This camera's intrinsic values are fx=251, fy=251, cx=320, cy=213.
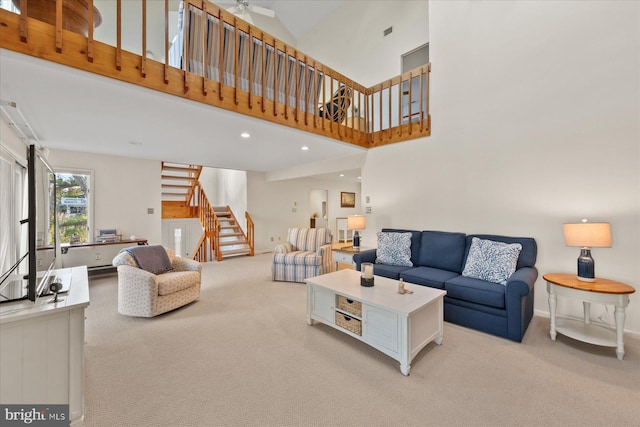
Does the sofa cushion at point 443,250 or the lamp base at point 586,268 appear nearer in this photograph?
the lamp base at point 586,268

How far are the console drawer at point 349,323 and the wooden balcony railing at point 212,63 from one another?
249 cm

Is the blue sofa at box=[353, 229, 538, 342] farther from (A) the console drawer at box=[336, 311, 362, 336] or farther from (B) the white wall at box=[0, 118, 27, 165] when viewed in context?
(B) the white wall at box=[0, 118, 27, 165]

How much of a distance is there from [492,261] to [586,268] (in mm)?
725

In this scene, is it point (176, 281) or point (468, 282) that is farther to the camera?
point (176, 281)

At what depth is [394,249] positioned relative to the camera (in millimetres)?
3680

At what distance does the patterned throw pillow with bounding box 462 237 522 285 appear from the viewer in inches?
107

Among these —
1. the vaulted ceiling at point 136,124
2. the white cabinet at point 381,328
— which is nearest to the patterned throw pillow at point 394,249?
the white cabinet at point 381,328

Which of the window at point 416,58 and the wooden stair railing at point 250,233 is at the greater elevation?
the window at point 416,58

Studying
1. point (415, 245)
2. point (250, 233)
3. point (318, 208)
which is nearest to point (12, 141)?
point (250, 233)

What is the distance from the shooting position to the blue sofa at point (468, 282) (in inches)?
93.9

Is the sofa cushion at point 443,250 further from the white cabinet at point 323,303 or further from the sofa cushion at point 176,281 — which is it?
the sofa cushion at point 176,281

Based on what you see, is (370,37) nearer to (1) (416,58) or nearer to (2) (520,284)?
(1) (416,58)

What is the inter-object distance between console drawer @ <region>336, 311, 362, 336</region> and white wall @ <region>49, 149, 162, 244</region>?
15.6 feet

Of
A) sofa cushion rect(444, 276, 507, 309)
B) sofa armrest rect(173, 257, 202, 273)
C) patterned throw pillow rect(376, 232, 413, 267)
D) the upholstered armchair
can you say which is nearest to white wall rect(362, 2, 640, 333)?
patterned throw pillow rect(376, 232, 413, 267)
